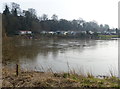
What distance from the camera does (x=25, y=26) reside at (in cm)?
5925

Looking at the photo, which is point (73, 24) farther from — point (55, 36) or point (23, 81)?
point (23, 81)

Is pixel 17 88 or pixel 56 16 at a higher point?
pixel 56 16

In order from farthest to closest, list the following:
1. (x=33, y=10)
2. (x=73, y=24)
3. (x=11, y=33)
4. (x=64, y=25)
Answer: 1. (x=73, y=24)
2. (x=64, y=25)
3. (x=33, y=10)
4. (x=11, y=33)

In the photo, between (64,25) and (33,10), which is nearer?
A: (33,10)

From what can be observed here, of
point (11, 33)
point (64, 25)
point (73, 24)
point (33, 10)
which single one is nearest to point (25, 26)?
point (11, 33)

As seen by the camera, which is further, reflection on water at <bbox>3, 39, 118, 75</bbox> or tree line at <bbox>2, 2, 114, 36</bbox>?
tree line at <bbox>2, 2, 114, 36</bbox>

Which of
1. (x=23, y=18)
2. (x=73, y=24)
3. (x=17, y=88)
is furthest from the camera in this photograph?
(x=73, y=24)

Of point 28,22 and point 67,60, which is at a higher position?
point 28,22

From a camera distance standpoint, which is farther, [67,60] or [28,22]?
[28,22]

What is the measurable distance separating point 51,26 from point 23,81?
223 feet

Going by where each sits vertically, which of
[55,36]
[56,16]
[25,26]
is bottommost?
[55,36]

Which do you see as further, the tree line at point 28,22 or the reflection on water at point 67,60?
the tree line at point 28,22

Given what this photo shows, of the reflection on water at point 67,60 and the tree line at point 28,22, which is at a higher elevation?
the tree line at point 28,22

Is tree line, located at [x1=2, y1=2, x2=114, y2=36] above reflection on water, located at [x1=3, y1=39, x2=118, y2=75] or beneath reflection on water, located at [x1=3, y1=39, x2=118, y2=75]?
above
